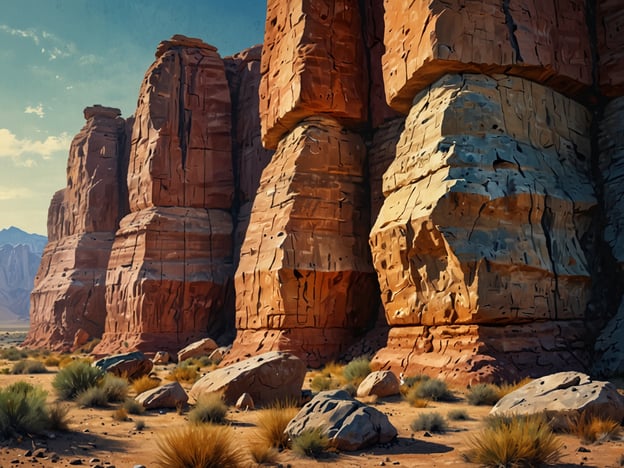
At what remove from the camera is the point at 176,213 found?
29281 millimetres

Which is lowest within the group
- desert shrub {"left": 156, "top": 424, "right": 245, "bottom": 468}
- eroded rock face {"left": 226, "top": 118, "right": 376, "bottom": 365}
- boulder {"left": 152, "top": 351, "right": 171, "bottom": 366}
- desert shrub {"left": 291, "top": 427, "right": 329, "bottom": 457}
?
boulder {"left": 152, "top": 351, "right": 171, "bottom": 366}

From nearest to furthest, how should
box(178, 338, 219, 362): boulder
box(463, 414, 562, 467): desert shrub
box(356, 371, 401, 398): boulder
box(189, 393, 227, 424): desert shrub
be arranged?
box(463, 414, 562, 467): desert shrub, box(189, 393, 227, 424): desert shrub, box(356, 371, 401, 398): boulder, box(178, 338, 219, 362): boulder

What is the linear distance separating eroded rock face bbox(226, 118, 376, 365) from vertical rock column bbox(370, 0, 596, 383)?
3204mm

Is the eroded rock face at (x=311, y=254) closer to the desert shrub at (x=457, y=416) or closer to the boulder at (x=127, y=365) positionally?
the boulder at (x=127, y=365)

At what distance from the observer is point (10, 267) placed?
178 m

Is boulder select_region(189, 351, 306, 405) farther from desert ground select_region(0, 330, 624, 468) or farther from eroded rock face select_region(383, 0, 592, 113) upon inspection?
eroded rock face select_region(383, 0, 592, 113)

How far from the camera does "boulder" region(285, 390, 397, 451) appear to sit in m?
6.88

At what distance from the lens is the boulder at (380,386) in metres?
11.3

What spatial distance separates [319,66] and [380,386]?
1163cm

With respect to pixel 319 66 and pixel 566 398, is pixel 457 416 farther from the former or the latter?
pixel 319 66

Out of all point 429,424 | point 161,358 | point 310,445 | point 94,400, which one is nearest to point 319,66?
point 94,400

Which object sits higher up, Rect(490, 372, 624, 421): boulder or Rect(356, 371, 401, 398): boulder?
Rect(490, 372, 624, 421): boulder

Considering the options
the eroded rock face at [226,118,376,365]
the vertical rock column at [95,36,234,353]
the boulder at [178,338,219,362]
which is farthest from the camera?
the vertical rock column at [95,36,234,353]

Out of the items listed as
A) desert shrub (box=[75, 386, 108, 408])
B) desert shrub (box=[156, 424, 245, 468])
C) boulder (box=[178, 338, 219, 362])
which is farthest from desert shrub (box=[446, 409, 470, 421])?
boulder (box=[178, 338, 219, 362])
